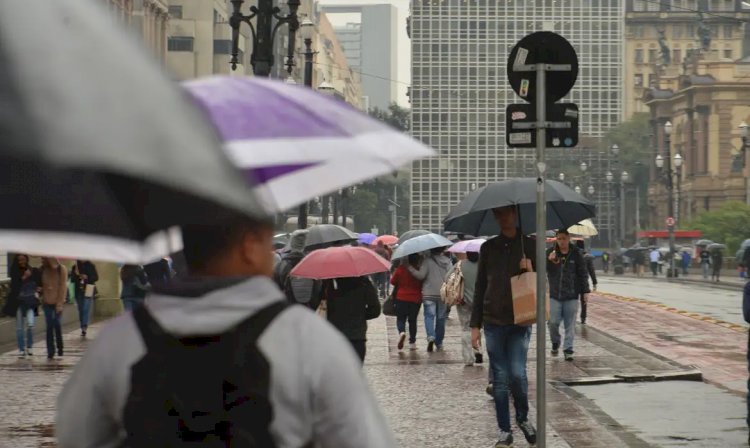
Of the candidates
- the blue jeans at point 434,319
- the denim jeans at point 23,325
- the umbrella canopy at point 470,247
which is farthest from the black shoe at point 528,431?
the denim jeans at point 23,325

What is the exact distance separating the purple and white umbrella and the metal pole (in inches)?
250

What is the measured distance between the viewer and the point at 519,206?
12.3 meters

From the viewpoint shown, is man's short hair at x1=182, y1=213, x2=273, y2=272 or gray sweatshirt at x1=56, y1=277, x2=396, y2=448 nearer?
gray sweatshirt at x1=56, y1=277, x2=396, y2=448

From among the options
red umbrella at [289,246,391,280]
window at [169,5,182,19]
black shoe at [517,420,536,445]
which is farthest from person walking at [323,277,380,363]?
window at [169,5,182,19]

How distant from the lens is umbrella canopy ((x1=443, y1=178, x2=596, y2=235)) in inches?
440

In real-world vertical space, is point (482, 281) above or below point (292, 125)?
below

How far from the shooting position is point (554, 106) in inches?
396

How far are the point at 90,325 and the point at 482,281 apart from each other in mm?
19962

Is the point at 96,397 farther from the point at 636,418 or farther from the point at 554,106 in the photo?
the point at 636,418

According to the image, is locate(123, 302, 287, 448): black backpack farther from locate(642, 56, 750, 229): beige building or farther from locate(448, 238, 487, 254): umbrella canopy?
locate(642, 56, 750, 229): beige building

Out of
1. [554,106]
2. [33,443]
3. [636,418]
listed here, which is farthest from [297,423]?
[636,418]

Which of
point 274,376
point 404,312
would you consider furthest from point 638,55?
point 274,376

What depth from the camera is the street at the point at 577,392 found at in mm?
12172

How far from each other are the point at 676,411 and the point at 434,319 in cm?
841
